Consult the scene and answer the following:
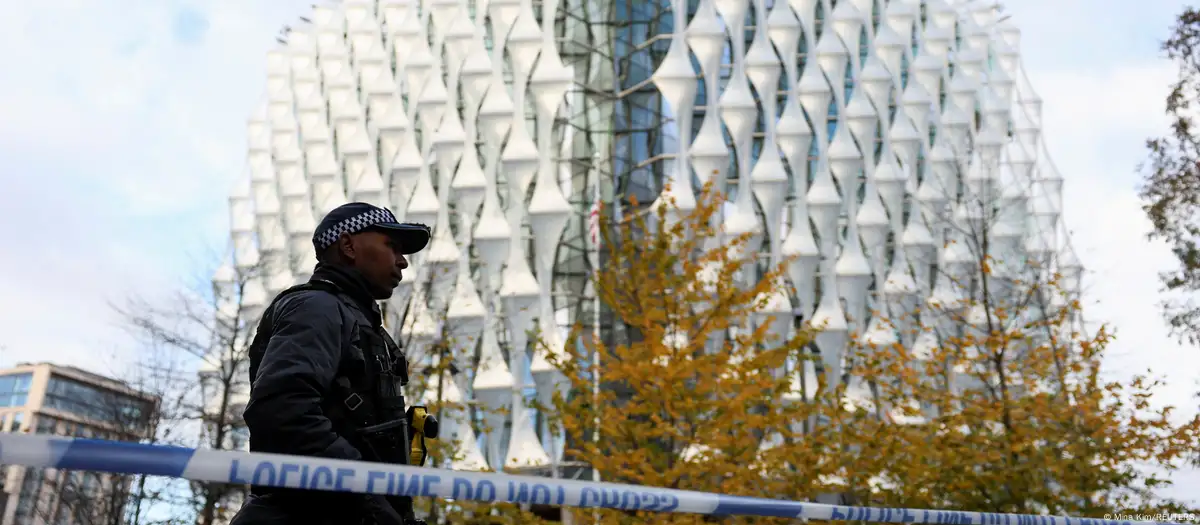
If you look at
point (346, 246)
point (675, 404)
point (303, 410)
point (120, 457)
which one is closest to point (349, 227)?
point (346, 246)

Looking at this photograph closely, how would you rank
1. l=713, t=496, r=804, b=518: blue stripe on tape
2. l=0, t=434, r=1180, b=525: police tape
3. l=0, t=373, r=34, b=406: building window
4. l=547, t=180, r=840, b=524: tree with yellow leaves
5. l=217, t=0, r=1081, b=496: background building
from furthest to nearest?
1. l=0, t=373, r=34, b=406: building window
2. l=217, t=0, r=1081, b=496: background building
3. l=547, t=180, r=840, b=524: tree with yellow leaves
4. l=713, t=496, r=804, b=518: blue stripe on tape
5. l=0, t=434, r=1180, b=525: police tape

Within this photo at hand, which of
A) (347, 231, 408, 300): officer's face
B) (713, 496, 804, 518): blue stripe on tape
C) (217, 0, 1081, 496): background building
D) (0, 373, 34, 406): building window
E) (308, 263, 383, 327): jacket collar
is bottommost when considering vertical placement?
(713, 496, 804, 518): blue stripe on tape

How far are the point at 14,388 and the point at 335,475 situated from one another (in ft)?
398

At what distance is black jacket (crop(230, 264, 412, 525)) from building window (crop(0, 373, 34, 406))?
11863 cm

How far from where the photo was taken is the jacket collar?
383 cm

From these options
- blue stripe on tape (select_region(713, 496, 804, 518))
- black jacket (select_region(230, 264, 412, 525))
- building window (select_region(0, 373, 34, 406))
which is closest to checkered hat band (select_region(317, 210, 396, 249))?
black jacket (select_region(230, 264, 412, 525))

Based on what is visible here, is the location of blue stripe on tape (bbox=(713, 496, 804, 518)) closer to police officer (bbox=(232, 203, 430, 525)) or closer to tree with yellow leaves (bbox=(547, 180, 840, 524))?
police officer (bbox=(232, 203, 430, 525))

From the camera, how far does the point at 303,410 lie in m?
3.30

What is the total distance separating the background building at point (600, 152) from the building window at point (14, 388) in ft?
227

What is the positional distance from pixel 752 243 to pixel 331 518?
35.1 meters

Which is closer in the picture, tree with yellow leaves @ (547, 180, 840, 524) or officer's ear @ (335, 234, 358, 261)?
officer's ear @ (335, 234, 358, 261)

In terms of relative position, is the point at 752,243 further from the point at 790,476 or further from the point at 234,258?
the point at 234,258

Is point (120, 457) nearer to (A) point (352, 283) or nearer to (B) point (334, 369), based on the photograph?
(B) point (334, 369)

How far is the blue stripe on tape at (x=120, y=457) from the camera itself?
266 cm
